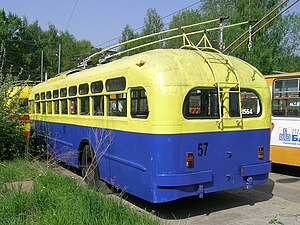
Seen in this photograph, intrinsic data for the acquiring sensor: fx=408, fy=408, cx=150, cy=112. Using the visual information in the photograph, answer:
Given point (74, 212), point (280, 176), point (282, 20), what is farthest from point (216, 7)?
point (74, 212)

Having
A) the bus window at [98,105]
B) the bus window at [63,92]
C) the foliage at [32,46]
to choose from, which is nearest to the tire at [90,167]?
the bus window at [98,105]

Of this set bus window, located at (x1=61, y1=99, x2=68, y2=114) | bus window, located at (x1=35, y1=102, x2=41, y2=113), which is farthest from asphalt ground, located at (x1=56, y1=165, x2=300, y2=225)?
bus window, located at (x1=35, y1=102, x2=41, y2=113)

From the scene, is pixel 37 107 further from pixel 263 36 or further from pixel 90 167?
pixel 263 36


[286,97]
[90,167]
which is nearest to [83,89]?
[90,167]

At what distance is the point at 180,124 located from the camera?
5.82m

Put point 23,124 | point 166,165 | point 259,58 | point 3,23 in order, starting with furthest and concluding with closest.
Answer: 1. point 3,23
2. point 259,58
3. point 23,124
4. point 166,165

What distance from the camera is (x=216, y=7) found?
40.9m

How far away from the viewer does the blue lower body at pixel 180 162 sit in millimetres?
5762

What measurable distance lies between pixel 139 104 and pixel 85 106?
239 cm

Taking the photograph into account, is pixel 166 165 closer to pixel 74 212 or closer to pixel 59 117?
Result: pixel 74 212

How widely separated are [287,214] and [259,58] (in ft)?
89.7

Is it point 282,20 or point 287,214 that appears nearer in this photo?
point 287,214

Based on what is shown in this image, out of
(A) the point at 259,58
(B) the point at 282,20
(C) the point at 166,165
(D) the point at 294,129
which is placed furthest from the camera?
(B) the point at 282,20

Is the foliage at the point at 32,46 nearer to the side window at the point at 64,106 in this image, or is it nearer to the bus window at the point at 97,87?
the side window at the point at 64,106
